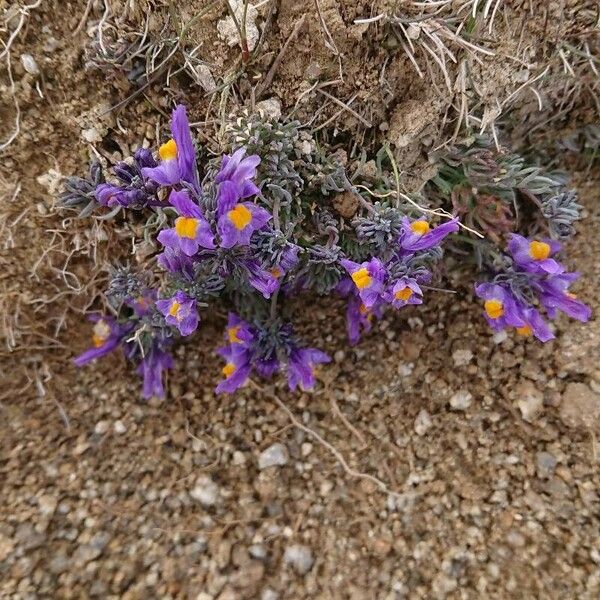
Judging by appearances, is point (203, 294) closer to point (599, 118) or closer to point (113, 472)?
point (113, 472)

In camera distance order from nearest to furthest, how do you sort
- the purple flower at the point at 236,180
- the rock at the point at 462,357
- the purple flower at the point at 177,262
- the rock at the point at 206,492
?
the purple flower at the point at 236,180
the purple flower at the point at 177,262
the rock at the point at 206,492
the rock at the point at 462,357

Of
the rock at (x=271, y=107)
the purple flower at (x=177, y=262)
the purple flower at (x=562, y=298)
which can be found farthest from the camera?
the purple flower at (x=562, y=298)

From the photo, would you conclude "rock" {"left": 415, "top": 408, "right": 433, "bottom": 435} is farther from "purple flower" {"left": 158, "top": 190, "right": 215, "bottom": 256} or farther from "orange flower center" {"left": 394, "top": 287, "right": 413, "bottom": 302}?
"purple flower" {"left": 158, "top": 190, "right": 215, "bottom": 256}

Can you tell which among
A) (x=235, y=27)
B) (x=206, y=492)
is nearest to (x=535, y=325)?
(x=206, y=492)

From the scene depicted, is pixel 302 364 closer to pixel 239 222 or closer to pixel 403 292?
pixel 403 292

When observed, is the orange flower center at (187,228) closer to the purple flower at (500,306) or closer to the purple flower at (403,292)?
the purple flower at (403,292)

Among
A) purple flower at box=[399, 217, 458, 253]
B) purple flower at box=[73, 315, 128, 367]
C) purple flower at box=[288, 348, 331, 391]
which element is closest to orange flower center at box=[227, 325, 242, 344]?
purple flower at box=[288, 348, 331, 391]

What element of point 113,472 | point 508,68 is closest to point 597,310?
point 508,68

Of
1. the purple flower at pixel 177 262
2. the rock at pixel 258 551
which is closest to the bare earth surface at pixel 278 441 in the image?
the rock at pixel 258 551

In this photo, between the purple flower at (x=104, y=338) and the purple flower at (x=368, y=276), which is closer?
the purple flower at (x=368, y=276)
